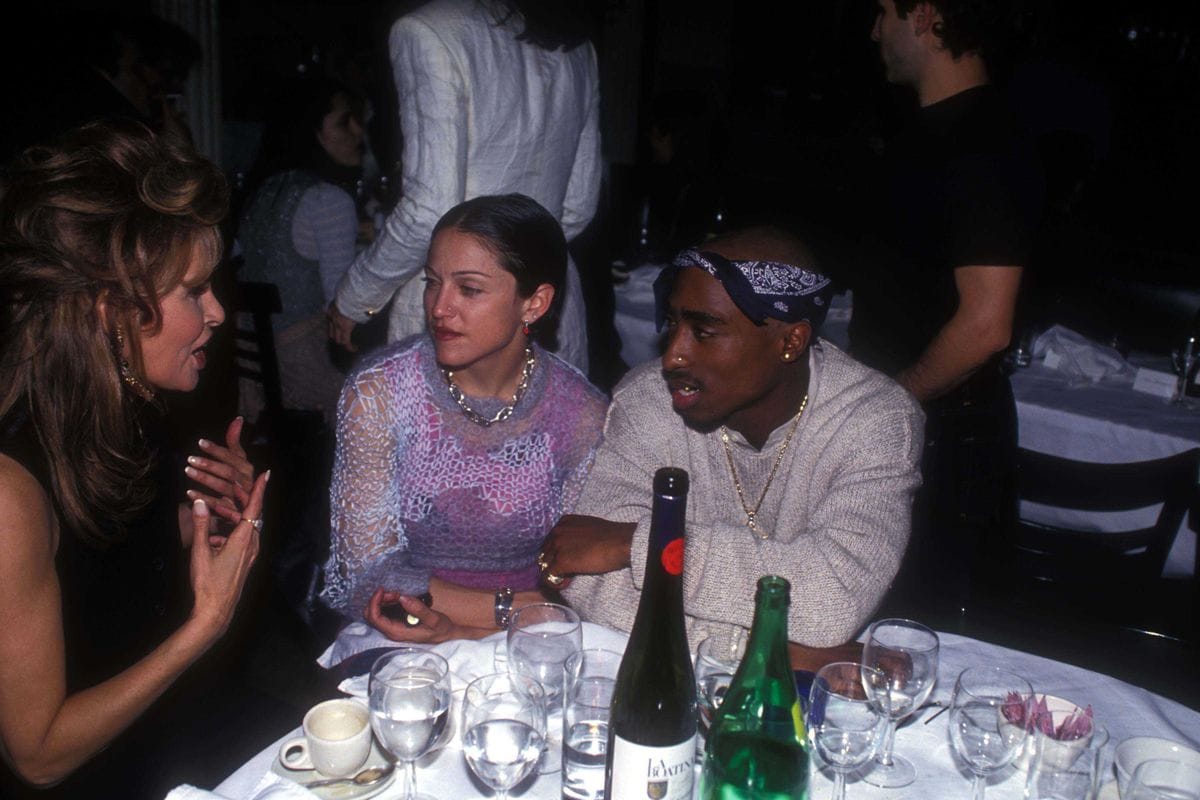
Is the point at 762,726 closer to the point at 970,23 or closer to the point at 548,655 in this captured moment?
the point at 548,655

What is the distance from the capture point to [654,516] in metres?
1.17

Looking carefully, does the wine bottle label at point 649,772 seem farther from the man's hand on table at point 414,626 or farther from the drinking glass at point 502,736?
the man's hand on table at point 414,626

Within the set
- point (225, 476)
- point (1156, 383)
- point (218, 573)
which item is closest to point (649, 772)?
point (218, 573)

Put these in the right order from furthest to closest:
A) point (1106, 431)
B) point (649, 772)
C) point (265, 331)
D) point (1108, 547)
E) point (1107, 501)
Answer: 1. point (265, 331)
2. point (1106, 431)
3. point (1108, 547)
4. point (1107, 501)
5. point (649, 772)

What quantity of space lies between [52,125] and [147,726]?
8.20 feet

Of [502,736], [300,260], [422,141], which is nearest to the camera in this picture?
[502,736]

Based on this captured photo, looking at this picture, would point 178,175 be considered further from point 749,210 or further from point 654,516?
point 749,210

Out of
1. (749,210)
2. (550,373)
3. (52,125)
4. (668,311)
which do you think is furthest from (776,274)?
(749,210)

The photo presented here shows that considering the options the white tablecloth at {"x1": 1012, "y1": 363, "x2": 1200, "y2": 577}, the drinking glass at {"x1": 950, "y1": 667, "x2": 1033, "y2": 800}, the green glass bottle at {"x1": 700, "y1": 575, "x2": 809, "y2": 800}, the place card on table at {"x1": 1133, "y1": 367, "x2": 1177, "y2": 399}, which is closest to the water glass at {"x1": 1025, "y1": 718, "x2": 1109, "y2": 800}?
the drinking glass at {"x1": 950, "y1": 667, "x2": 1033, "y2": 800}

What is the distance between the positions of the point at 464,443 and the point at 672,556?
105 cm

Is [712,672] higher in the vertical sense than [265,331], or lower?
higher

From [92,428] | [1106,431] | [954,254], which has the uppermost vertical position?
[954,254]

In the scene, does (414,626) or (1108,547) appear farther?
(1108,547)

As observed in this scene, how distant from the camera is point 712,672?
1.34 metres
